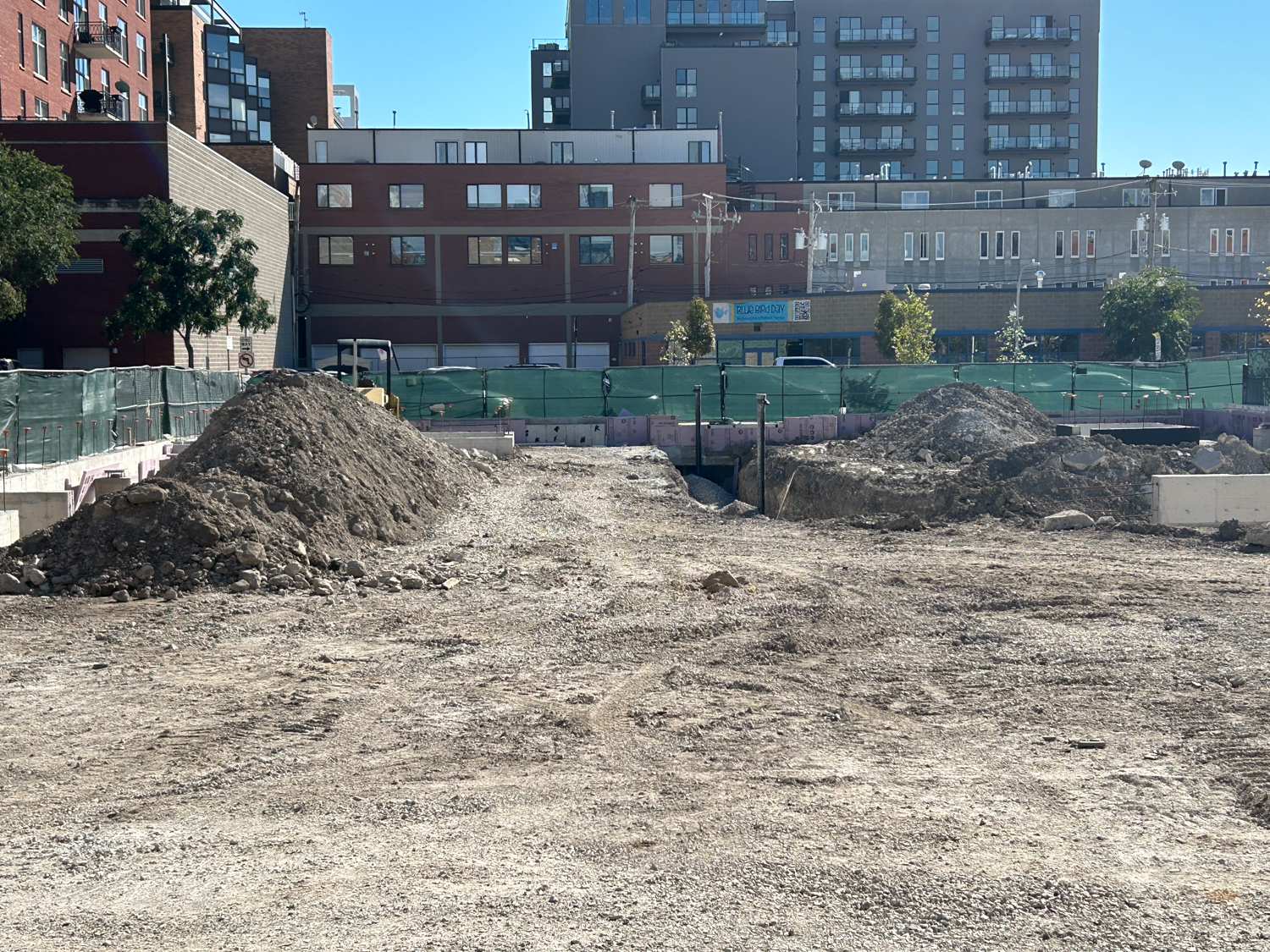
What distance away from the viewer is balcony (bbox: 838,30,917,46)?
108 m

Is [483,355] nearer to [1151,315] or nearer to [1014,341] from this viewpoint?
[1014,341]

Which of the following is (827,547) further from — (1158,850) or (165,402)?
(165,402)

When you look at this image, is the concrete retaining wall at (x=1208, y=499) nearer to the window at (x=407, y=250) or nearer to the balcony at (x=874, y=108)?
the window at (x=407, y=250)

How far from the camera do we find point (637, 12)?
105 meters

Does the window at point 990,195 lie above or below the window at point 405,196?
above

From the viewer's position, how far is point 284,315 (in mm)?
65375

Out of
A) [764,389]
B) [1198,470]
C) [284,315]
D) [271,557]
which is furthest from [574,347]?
[271,557]

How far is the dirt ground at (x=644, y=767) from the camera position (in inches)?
252

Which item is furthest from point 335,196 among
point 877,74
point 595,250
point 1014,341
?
point 877,74

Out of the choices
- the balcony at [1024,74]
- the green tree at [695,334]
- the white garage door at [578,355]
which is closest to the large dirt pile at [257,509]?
the green tree at [695,334]

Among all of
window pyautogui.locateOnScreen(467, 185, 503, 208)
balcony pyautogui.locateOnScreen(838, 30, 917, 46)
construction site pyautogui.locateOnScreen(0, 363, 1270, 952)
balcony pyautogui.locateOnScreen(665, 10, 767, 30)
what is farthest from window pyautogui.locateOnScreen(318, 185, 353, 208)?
balcony pyautogui.locateOnScreen(838, 30, 917, 46)

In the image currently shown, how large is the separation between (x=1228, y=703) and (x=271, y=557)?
12.0 metres

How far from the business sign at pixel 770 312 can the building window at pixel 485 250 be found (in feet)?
55.7

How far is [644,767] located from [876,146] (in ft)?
355
